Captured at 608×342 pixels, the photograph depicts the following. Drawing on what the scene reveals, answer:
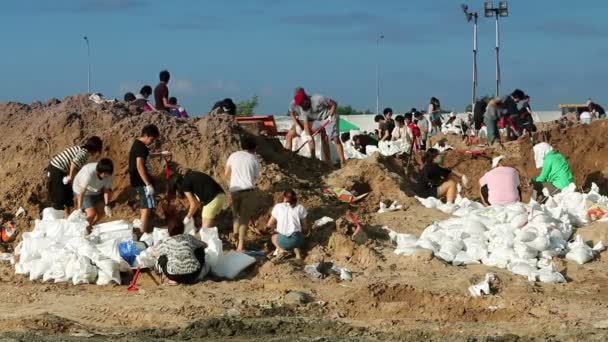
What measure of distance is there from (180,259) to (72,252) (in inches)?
60.5

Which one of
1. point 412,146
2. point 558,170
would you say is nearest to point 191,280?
point 558,170

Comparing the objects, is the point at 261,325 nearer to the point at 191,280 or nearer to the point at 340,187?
the point at 191,280

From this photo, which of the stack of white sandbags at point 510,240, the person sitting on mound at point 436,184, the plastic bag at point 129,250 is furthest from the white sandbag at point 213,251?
the person sitting on mound at point 436,184

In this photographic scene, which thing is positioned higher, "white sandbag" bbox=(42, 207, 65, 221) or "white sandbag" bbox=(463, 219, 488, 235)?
"white sandbag" bbox=(42, 207, 65, 221)

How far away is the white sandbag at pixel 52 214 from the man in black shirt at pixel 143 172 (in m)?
1.11

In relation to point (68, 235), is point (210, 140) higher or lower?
higher

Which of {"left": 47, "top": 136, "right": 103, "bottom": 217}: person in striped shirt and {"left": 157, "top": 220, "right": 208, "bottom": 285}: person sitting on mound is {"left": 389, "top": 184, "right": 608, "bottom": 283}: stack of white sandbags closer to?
{"left": 157, "top": 220, "right": 208, "bottom": 285}: person sitting on mound

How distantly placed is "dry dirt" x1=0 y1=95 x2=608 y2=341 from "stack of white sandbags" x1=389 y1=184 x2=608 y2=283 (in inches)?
8.7

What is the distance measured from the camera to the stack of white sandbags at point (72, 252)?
13.1m

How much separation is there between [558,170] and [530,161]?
5243mm

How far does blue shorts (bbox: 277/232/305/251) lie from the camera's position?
1367cm


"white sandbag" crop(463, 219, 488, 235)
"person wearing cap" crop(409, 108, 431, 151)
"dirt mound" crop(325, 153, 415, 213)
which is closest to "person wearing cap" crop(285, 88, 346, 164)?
"dirt mound" crop(325, 153, 415, 213)

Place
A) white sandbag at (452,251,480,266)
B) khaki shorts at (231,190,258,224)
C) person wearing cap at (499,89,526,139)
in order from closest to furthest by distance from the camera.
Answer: white sandbag at (452,251,480,266) < khaki shorts at (231,190,258,224) < person wearing cap at (499,89,526,139)

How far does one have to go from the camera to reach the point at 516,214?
14.2 meters
